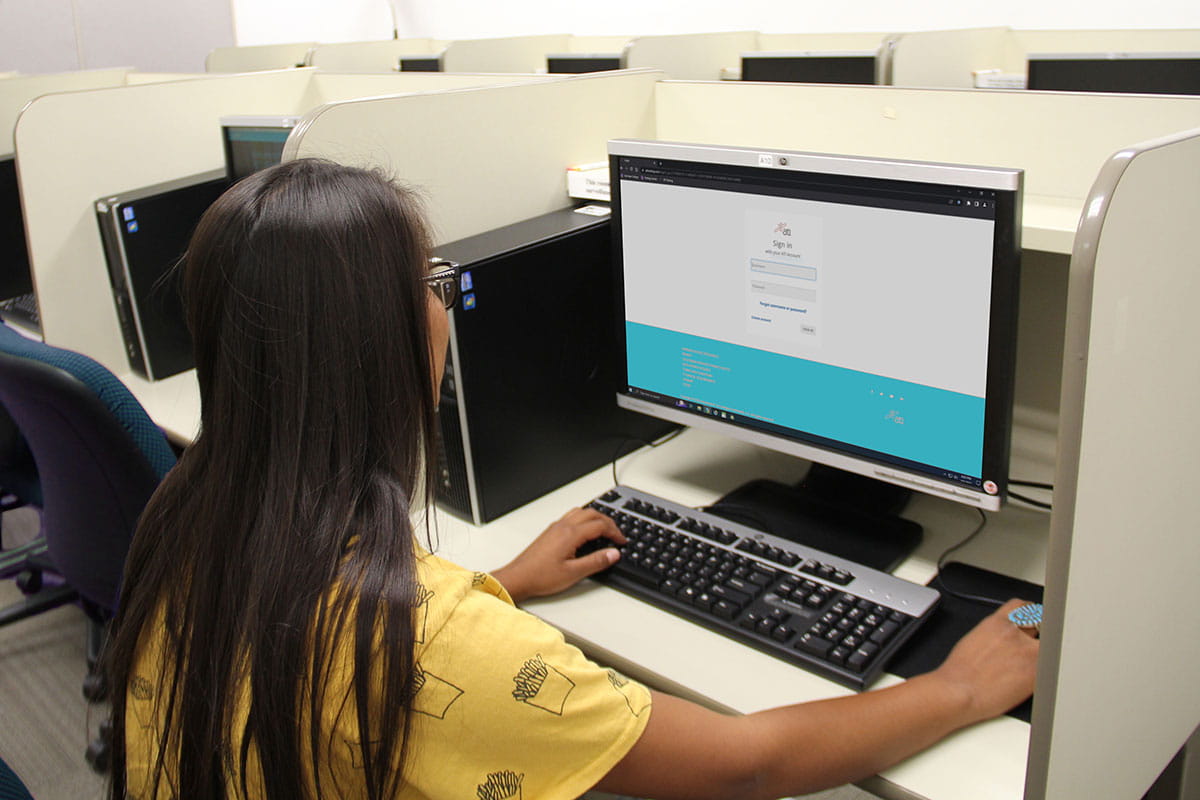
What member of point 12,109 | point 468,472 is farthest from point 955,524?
point 12,109

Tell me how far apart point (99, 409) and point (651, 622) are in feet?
2.72

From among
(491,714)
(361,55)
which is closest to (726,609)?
(491,714)

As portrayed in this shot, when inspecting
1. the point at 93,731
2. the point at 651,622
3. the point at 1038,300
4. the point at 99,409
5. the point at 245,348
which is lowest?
the point at 93,731

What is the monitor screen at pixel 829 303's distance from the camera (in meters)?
1.00

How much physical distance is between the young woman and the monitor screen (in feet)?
1.23

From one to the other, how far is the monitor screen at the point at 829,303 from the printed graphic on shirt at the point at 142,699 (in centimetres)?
71

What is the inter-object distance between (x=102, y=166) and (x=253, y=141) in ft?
1.05

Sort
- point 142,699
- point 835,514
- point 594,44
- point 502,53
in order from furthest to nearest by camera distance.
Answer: point 594,44 → point 502,53 → point 835,514 → point 142,699

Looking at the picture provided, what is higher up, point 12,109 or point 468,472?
point 12,109

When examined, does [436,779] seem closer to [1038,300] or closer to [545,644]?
[545,644]

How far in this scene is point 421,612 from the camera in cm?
71

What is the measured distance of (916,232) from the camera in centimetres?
102

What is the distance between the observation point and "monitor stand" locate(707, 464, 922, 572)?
1.19 m

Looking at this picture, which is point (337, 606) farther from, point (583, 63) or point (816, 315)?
point (583, 63)
